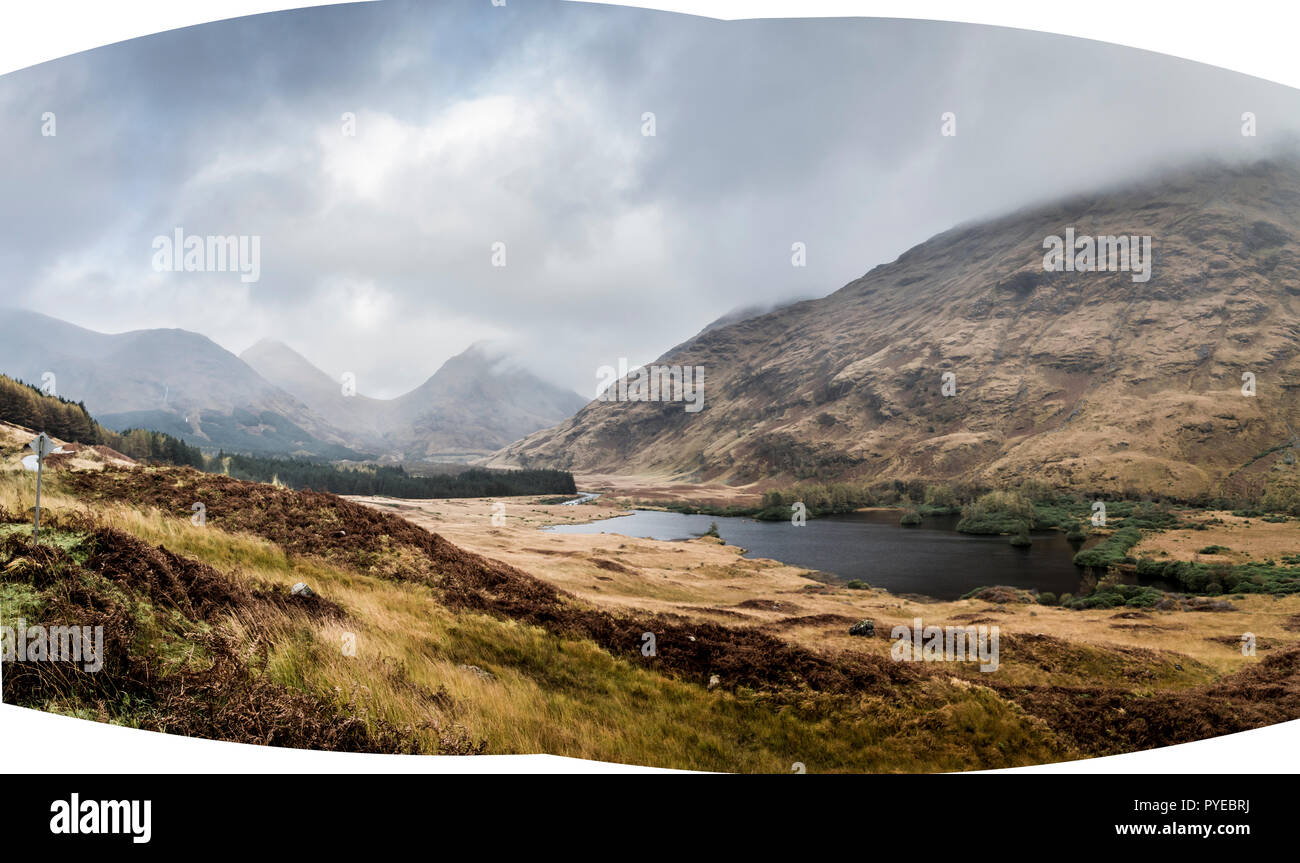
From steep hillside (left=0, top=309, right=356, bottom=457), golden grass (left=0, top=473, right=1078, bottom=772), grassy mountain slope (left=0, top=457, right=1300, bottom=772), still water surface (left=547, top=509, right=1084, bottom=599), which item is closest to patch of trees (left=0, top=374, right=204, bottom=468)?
steep hillside (left=0, top=309, right=356, bottom=457)

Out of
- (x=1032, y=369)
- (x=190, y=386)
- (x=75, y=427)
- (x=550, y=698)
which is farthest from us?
(x=1032, y=369)

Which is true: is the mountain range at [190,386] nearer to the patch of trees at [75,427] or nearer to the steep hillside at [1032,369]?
the patch of trees at [75,427]

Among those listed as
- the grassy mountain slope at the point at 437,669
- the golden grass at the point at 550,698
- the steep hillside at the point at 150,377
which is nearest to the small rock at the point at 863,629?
the grassy mountain slope at the point at 437,669

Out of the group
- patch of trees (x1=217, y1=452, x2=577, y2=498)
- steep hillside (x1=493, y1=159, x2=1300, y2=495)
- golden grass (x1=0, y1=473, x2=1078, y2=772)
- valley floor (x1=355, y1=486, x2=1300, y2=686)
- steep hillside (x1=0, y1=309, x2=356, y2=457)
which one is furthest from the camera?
steep hillside (x1=493, y1=159, x2=1300, y2=495)

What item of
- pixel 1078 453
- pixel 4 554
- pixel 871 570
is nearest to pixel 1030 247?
pixel 1078 453

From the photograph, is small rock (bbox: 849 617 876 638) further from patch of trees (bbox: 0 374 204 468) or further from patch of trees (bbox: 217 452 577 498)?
patch of trees (bbox: 0 374 204 468)

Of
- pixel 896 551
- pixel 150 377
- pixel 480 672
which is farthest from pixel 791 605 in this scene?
pixel 896 551

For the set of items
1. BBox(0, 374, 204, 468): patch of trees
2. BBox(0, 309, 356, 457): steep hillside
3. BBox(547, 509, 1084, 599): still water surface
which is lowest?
BBox(547, 509, 1084, 599): still water surface

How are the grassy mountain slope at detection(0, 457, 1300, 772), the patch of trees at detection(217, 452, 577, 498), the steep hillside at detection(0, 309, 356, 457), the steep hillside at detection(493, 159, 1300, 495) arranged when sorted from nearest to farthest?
1. the grassy mountain slope at detection(0, 457, 1300, 772)
2. the steep hillside at detection(0, 309, 356, 457)
3. the patch of trees at detection(217, 452, 577, 498)
4. the steep hillside at detection(493, 159, 1300, 495)

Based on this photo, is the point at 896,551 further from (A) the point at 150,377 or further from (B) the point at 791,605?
(A) the point at 150,377
